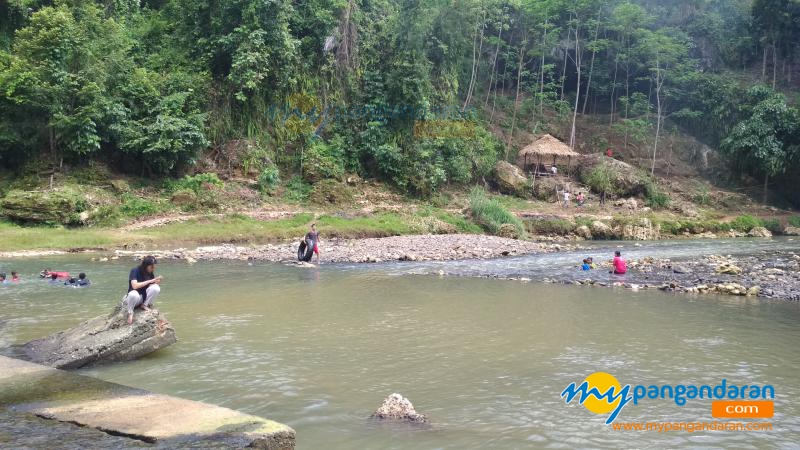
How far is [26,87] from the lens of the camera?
2484 cm

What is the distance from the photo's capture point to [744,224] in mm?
34875

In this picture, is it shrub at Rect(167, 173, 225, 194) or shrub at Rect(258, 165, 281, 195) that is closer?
shrub at Rect(167, 173, 225, 194)

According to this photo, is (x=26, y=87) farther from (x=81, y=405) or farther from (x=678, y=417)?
(x=678, y=417)

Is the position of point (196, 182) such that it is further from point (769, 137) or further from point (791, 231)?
point (769, 137)

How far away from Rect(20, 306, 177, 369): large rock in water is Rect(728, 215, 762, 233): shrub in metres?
35.3

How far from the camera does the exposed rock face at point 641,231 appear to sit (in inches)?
1235

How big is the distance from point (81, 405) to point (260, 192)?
82.5 feet

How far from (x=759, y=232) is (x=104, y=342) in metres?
36.6

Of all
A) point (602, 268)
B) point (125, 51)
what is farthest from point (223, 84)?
point (602, 268)

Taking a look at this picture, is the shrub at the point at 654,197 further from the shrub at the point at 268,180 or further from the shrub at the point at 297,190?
the shrub at the point at 268,180

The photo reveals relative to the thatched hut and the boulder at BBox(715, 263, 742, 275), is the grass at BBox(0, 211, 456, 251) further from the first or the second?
the boulder at BBox(715, 263, 742, 275)

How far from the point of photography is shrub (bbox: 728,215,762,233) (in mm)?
34656

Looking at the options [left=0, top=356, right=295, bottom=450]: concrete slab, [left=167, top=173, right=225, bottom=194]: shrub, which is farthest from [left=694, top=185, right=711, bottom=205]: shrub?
[left=0, top=356, right=295, bottom=450]: concrete slab

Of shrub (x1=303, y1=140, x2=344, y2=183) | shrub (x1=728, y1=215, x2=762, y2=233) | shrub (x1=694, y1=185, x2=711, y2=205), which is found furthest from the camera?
shrub (x1=694, y1=185, x2=711, y2=205)
